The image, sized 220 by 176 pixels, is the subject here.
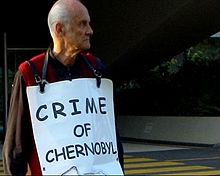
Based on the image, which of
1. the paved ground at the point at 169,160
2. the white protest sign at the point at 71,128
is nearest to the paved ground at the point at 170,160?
the paved ground at the point at 169,160

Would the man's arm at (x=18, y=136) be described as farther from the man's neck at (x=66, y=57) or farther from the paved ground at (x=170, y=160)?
the paved ground at (x=170, y=160)

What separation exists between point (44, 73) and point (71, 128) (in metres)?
0.28

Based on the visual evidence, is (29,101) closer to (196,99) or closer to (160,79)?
(196,99)

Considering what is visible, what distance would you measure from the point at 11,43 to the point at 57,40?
62.8ft

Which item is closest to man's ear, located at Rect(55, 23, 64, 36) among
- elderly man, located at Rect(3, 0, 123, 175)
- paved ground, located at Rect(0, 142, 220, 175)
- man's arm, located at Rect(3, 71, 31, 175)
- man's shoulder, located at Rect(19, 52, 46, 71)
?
elderly man, located at Rect(3, 0, 123, 175)

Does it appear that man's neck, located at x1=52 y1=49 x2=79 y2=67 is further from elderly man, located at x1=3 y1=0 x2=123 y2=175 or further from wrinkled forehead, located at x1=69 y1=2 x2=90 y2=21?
wrinkled forehead, located at x1=69 y1=2 x2=90 y2=21

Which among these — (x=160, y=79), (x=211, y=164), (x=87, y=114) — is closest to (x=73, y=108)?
(x=87, y=114)

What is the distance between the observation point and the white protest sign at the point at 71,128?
321 cm

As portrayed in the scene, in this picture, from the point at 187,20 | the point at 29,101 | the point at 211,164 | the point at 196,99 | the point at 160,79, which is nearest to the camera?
the point at 29,101

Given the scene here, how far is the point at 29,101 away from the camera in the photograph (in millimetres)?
3211

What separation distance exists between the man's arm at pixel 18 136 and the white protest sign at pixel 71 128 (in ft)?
0.12

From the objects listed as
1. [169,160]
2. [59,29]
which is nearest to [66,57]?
[59,29]

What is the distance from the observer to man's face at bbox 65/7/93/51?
3254 millimetres

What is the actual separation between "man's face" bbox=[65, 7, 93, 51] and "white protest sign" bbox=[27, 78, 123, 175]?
162mm
